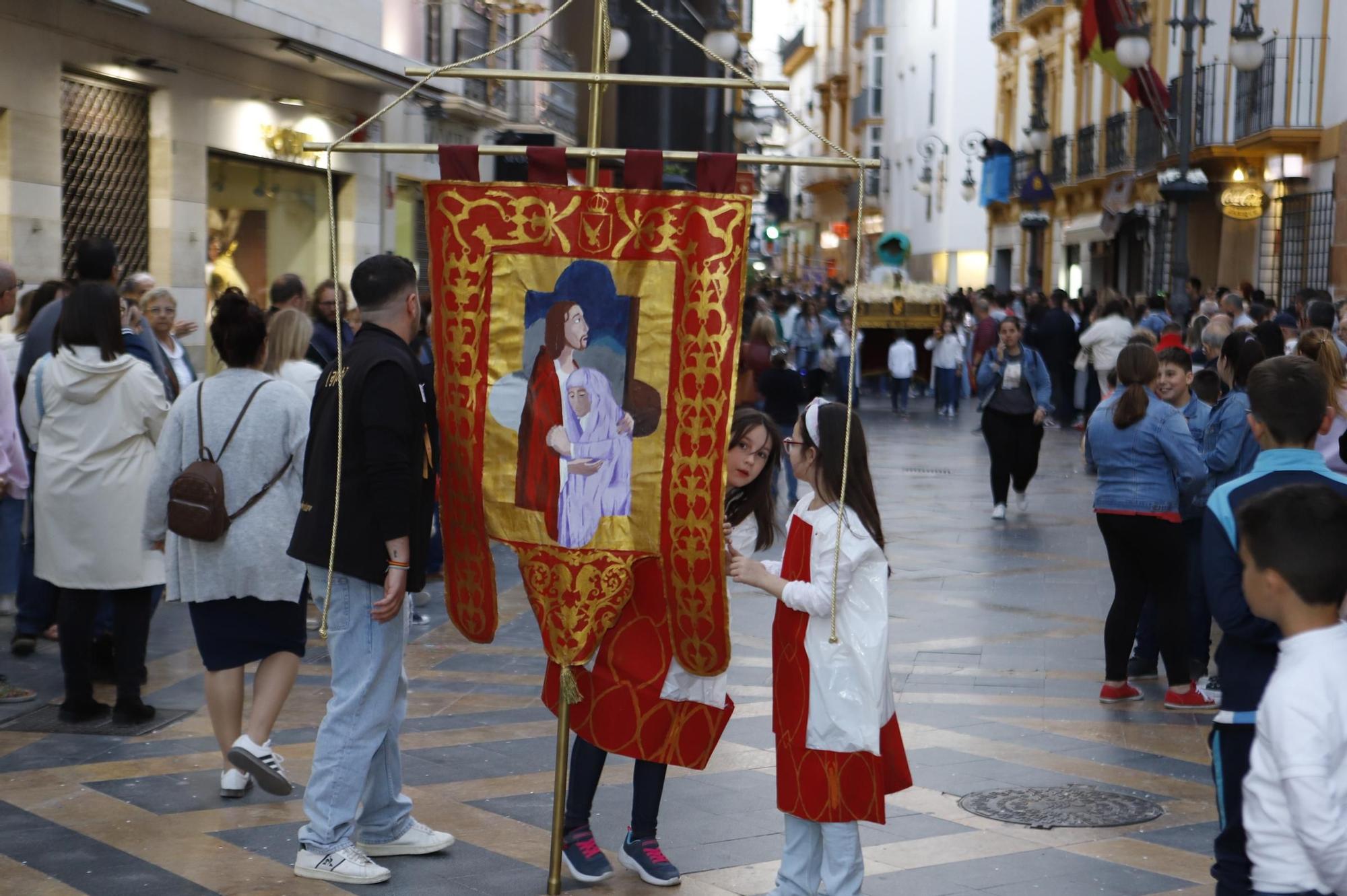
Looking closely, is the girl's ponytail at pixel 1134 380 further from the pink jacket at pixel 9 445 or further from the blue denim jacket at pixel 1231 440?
the pink jacket at pixel 9 445

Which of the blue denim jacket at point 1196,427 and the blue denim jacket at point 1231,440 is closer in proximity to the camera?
the blue denim jacket at point 1231,440

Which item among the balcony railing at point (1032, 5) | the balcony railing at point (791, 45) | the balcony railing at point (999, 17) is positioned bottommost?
the balcony railing at point (1032, 5)

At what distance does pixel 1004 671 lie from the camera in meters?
8.98

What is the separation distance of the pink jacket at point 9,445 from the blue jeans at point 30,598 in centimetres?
51

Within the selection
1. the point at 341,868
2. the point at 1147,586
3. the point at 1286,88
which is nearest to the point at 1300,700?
the point at 341,868

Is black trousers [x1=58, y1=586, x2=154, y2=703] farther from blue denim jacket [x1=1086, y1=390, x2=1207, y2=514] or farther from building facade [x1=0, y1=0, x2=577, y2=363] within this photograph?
blue denim jacket [x1=1086, y1=390, x2=1207, y2=514]

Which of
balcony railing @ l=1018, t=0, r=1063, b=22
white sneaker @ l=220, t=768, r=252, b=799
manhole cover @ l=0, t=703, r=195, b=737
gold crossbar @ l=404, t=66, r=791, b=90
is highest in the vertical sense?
balcony railing @ l=1018, t=0, r=1063, b=22

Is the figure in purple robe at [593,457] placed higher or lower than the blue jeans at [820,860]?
higher

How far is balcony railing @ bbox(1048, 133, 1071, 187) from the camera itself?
39.1 metres

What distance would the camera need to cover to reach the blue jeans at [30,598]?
8.84 meters

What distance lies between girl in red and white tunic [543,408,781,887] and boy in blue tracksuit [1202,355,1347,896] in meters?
1.54

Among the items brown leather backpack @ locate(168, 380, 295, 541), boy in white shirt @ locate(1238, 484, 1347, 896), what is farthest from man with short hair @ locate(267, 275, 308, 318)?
boy in white shirt @ locate(1238, 484, 1347, 896)

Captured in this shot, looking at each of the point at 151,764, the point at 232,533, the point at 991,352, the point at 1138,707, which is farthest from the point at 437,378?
the point at 991,352

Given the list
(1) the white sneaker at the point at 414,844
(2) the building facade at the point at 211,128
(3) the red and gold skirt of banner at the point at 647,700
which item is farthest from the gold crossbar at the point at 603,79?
(2) the building facade at the point at 211,128
